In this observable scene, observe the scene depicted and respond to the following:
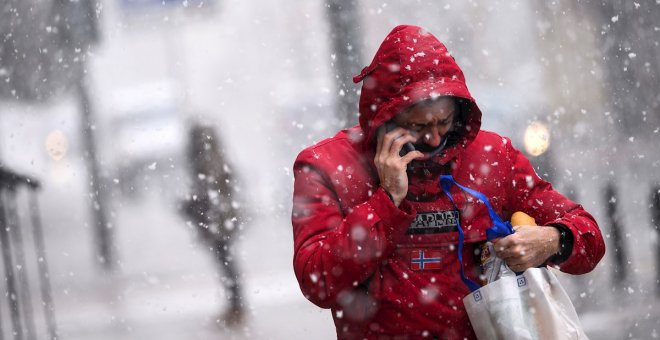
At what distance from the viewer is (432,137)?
230 cm

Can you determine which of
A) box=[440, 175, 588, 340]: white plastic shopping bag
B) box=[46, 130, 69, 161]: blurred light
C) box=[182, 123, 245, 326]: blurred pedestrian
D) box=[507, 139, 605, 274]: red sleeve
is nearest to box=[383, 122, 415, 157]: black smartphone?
box=[440, 175, 588, 340]: white plastic shopping bag

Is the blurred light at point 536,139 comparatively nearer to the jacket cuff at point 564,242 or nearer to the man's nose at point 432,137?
the jacket cuff at point 564,242

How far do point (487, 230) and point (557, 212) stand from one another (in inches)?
10.6

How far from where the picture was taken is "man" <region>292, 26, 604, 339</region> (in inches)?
86.7

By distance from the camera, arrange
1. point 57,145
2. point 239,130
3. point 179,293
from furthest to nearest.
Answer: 1. point 239,130
2. point 57,145
3. point 179,293

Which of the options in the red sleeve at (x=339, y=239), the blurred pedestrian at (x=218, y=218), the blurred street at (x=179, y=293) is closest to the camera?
the red sleeve at (x=339, y=239)

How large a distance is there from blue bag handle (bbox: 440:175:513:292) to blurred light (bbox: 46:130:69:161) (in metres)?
14.4

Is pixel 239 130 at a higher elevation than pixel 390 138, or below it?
higher

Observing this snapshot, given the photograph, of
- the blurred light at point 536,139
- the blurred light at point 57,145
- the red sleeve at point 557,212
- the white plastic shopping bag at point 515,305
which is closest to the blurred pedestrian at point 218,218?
the blurred light at point 536,139

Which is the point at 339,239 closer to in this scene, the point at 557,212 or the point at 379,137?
the point at 379,137

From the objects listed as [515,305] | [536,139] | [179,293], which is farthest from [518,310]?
[536,139]

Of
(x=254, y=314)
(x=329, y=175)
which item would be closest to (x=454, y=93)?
(x=329, y=175)

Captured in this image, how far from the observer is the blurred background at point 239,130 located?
294 inches

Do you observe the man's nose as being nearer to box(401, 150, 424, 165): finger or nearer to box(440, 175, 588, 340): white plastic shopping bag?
box(401, 150, 424, 165): finger
